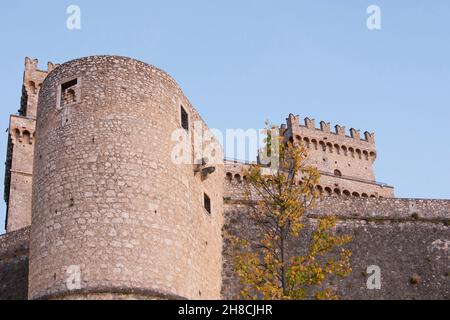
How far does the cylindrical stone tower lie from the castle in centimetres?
3

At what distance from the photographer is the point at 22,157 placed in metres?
37.9

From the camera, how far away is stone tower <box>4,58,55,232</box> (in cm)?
3572

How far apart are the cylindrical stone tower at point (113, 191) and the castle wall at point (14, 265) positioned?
561 cm

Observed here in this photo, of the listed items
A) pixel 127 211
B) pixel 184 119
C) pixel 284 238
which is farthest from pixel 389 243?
pixel 127 211

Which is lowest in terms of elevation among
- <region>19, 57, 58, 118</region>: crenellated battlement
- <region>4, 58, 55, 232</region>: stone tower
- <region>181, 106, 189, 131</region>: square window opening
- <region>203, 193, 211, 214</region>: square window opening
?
<region>203, 193, 211, 214</region>: square window opening

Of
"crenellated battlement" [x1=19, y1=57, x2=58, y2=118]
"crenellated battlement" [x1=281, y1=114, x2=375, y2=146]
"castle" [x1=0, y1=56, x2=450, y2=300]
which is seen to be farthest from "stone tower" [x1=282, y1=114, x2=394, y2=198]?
"castle" [x1=0, y1=56, x2=450, y2=300]

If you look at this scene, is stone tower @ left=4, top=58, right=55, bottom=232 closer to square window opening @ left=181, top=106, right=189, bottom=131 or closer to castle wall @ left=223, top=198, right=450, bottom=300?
castle wall @ left=223, top=198, right=450, bottom=300

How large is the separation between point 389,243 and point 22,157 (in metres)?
21.9

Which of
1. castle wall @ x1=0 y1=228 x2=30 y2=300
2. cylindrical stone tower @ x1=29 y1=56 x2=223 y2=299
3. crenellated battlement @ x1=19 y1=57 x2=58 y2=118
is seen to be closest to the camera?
cylindrical stone tower @ x1=29 y1=56 x2=223 y2=299

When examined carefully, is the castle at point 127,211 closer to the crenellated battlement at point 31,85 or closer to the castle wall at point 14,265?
the castle wall at point 14,265

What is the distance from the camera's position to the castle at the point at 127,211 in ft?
51.7

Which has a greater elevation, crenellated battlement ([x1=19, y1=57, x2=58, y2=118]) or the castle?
crenellated battlement ([x1=19, y1=57, x2=58, y2=118])
